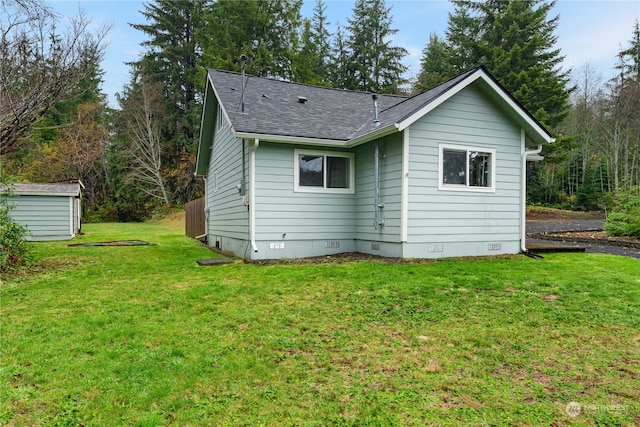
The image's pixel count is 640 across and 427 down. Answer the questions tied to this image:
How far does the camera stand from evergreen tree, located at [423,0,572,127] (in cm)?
2384

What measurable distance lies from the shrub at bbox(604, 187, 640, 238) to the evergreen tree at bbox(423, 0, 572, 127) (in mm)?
12168

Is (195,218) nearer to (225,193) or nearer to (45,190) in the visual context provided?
(45,190)

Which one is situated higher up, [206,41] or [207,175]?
[206,41]

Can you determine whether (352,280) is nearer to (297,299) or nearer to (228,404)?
(297,299)

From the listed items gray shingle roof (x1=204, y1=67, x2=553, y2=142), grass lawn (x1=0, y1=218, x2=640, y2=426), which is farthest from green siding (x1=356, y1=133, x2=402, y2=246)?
grass lawn (x1=0, y1=218, x2=640, y2=426)

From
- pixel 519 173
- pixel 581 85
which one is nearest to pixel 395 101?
pixel 519 173

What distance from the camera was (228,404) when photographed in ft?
8.41

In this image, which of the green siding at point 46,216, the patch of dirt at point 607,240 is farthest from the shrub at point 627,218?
the green siding at point 46,216

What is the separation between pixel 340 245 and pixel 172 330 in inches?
235

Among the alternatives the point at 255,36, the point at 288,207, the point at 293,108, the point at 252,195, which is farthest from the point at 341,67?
the point at 252,195

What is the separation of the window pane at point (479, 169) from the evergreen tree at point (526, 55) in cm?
1724

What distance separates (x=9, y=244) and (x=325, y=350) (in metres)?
7.43

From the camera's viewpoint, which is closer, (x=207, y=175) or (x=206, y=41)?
(x=207, y=175)

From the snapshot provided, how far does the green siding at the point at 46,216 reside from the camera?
14477 millimetres
